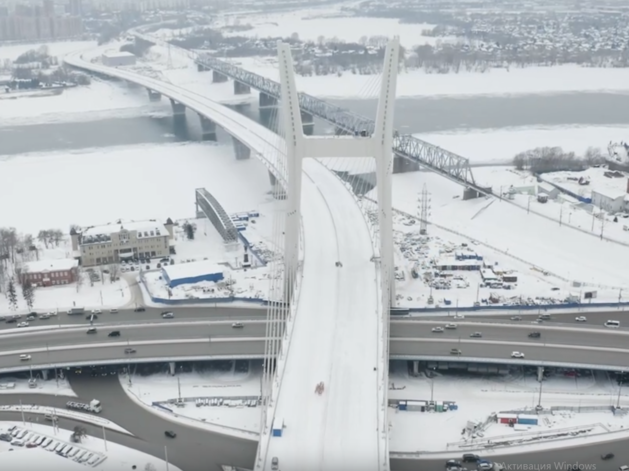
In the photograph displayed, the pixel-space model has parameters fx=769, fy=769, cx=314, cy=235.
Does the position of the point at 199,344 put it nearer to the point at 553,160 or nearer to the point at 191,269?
the point at 191,269

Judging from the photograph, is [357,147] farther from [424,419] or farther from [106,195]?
[106,195]

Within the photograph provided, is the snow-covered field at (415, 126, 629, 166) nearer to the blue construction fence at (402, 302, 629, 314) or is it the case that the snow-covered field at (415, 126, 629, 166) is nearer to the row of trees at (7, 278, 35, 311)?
the blue construction fence at (402, 302, 629, 314)

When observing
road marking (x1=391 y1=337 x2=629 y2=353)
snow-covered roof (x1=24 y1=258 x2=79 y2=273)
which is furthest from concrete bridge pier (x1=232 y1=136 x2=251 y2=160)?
road marking (x1=391 y1=337 x2=629 y2=353)

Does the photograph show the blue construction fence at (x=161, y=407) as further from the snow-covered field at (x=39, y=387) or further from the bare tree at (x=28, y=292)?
the bare tree at (x=28, y=292)

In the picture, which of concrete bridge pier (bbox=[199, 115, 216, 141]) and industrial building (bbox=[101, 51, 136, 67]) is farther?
industrial building (bbox=[101, 51, 136, 67])

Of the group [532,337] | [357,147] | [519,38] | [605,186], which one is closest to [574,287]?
[532,337]

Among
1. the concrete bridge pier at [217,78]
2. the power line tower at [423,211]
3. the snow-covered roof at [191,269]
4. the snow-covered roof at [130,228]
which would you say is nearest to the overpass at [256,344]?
the snow-covered roof at [191,269]
